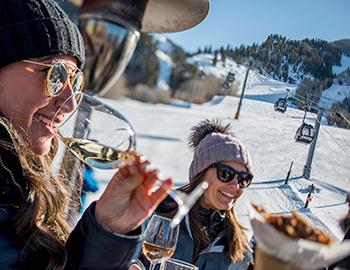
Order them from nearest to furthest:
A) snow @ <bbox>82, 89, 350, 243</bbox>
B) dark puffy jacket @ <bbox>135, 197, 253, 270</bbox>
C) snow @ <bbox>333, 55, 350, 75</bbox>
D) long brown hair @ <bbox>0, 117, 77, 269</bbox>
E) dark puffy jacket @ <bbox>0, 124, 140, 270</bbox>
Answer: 1. dark puffy jacket @ <bbox>0, 124, 140, 270</bbox>
2. long brown hair @ <bbox>0, 117, 77, 269</bbox>
3. snow @ <bbox>82, 89, 350, 243</bbox>
4. snow @ <bbox>333, 55, 350, 75</bbox>
5. dark puffy jacket @ <bbox>135, 197, 253, 270</bbox>

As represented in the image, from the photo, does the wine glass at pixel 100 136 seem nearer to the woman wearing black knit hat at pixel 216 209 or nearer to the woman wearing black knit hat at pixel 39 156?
the woman wearing black knit hat at pixel 39 156

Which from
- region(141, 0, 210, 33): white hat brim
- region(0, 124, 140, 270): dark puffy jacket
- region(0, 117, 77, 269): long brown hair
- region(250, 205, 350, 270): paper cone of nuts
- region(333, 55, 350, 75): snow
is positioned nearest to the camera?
region(250, 205, 350, 270): paper cone of nuts

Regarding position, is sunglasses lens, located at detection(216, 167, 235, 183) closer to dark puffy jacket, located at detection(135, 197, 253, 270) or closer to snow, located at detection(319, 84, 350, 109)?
dark puffy jacket, located at detection(135, 197, 253, 270)

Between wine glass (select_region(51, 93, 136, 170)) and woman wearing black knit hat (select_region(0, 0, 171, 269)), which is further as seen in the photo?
woman wearing black knit hat (select_region(0, 0, 171, 269))

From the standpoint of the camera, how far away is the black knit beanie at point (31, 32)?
119cm

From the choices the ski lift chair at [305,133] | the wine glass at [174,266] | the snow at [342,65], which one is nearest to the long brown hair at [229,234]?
the ski lift chair at [305,133]

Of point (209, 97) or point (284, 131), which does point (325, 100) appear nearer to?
point (284, 131)

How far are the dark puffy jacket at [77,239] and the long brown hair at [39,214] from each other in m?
0.02

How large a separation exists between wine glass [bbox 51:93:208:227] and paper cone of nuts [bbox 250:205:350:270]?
0.74ft

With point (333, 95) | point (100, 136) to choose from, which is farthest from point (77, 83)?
point (333, 95)

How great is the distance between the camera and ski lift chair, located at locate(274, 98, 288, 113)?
1.53 metres

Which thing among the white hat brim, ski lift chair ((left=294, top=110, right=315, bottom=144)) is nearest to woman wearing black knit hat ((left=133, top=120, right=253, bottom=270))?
ski lift chair ((left=294, top=110, right=315, bottom=144))

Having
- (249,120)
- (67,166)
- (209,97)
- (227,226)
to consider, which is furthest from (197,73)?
(227,226)

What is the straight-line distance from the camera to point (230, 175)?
188 centimetres
